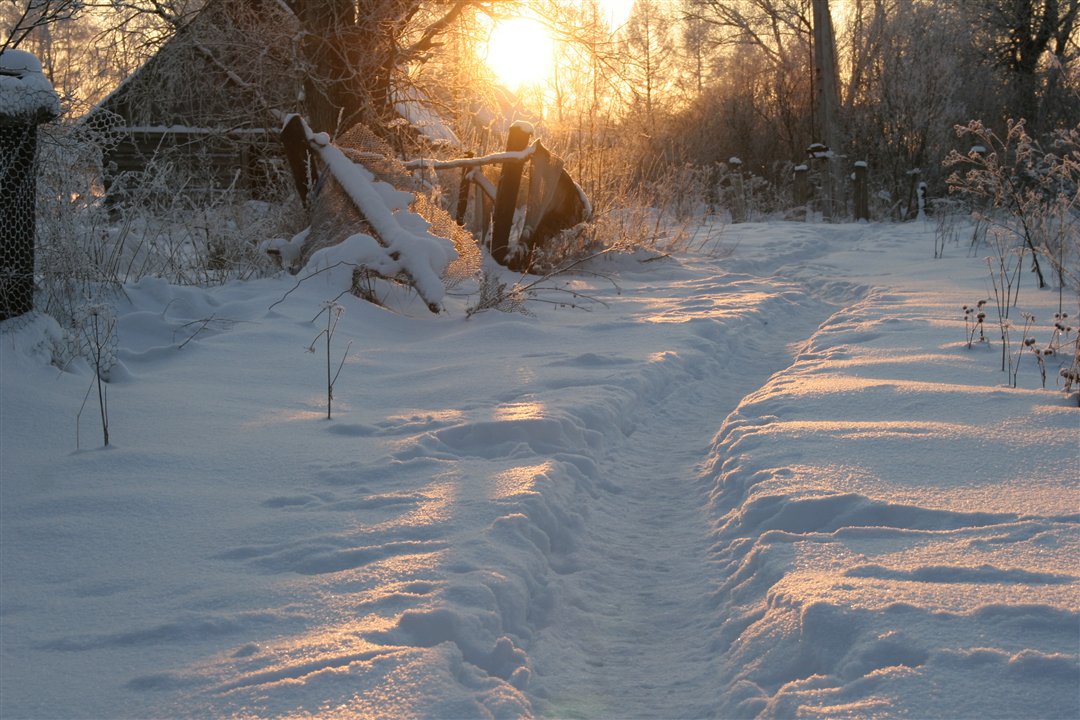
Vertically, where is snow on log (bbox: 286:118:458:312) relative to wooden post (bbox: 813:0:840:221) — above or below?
below

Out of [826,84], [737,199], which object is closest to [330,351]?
[737,199]

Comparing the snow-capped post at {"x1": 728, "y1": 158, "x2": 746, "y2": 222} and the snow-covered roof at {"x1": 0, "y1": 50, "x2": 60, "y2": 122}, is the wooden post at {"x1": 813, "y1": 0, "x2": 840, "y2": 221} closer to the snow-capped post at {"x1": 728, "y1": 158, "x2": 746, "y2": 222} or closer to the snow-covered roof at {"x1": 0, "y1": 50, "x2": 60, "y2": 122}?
the snow-capped post at {"x1": 728, "y1": 158, "x2": 746, "y2": 222}

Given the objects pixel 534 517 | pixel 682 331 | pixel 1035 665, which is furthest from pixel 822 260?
pixel 1035 665

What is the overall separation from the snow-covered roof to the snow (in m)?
0.92

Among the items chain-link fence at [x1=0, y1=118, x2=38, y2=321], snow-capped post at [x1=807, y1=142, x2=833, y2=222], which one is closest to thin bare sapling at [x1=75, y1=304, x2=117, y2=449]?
chain-link fence at [x1=0, y1=118, x2=38, y2=321]

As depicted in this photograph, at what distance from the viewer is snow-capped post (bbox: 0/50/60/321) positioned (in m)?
4.12

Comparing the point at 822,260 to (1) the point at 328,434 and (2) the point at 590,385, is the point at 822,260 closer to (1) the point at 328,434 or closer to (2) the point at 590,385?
(2) the point at 590,385

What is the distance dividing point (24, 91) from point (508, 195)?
17.5 ft

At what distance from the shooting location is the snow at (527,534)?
7.18 ft

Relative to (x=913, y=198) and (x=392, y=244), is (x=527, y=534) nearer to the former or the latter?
(x=392, y=244)

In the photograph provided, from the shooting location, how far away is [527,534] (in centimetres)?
313

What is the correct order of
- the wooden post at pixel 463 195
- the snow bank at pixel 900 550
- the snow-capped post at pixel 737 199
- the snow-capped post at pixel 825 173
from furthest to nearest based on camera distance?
the snow-capped post at pixel 737 199, the snow-capped post at pixel 825 173, the wooden post at pixel 463 195, the snow bank at pixel 900 550

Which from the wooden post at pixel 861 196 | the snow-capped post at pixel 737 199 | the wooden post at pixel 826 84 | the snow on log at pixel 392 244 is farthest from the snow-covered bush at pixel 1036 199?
the wooden post at pixel 826 84

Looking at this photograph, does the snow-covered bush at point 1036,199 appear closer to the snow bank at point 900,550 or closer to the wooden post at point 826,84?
the snow bank at point 900,550
